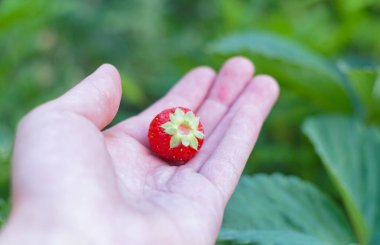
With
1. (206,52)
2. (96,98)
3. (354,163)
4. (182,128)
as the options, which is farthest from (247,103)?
(206,52)

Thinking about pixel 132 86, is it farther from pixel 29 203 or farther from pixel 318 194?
pixel 29 203

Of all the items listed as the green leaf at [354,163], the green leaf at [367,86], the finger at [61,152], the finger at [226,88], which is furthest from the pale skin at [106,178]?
the green leaf at [367,86]

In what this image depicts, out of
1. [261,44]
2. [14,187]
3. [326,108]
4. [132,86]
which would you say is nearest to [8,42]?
[132,86]

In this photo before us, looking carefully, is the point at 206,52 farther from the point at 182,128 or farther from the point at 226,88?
the point at 182,128

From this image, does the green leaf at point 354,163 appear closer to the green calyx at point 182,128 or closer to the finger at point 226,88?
the finger at point 226,88

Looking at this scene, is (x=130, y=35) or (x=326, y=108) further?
(x=130, y=35)

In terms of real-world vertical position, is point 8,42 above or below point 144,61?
above
